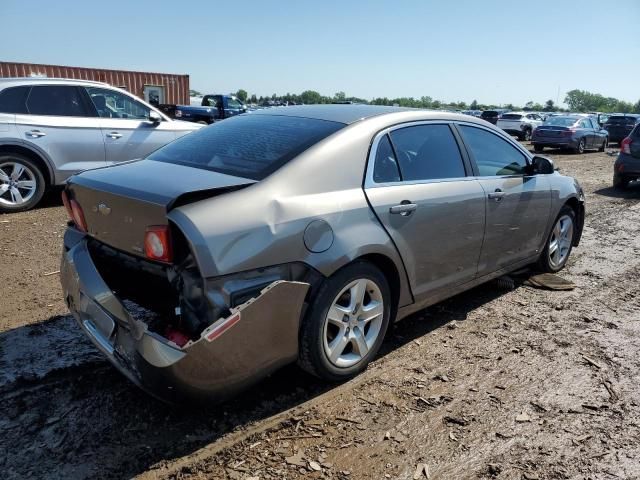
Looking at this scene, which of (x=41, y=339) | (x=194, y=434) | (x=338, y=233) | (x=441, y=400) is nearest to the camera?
(x=194, y=434)

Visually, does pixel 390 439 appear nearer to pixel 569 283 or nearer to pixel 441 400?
pixel 441 400

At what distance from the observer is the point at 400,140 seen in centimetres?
352

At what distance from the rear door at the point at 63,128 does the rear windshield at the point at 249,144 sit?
4466 millimetres

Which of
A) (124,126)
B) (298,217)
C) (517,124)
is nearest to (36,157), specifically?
(124,126)

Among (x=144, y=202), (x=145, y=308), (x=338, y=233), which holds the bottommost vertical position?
(x=145, y=308)

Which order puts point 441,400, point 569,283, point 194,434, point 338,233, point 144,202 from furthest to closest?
point 569,283, point 441,400, point 338,233, point 194,434, point 144,202

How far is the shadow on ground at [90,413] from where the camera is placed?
2521 mm

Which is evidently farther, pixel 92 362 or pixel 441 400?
pixel 92 362

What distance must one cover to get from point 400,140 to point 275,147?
0.89 m

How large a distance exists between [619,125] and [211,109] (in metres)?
19.0

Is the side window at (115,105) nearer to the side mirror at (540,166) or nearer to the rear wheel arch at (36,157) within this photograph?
the rear wheel arch at (36,157)

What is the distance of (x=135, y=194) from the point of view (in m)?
2.63

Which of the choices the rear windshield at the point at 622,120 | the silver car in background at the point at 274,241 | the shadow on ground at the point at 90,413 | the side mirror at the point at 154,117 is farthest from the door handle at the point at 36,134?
the rear windshield at the point at 622,120

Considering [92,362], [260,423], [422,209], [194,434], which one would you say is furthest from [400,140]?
[92,362]
